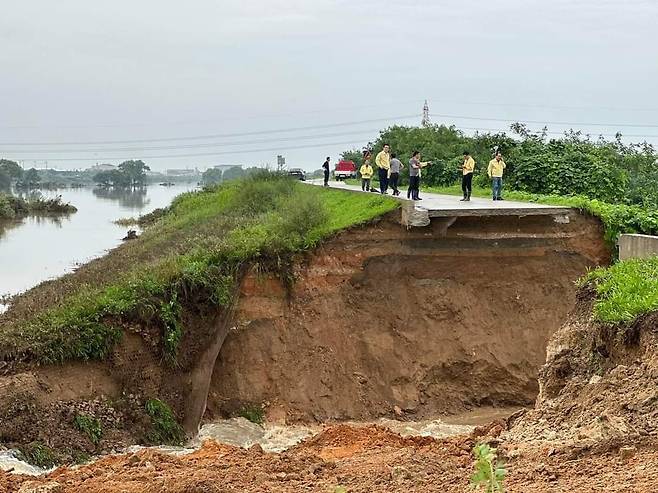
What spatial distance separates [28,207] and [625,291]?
6782cm

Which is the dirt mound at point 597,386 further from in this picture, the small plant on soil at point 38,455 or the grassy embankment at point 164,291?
the grassy embankment at point 164,291

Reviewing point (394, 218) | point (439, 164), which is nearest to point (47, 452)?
point (394, 218)

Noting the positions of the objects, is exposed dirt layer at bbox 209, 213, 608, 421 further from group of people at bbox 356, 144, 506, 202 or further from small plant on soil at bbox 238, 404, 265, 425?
group of people at bbox 356, 144, 506, 202

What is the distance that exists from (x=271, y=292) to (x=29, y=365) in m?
5.49

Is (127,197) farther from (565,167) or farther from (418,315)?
(418,315)


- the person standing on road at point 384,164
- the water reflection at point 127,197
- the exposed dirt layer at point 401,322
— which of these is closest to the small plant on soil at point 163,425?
the exposed dirt layer at point 401,322

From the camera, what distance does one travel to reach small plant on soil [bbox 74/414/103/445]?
471 inches

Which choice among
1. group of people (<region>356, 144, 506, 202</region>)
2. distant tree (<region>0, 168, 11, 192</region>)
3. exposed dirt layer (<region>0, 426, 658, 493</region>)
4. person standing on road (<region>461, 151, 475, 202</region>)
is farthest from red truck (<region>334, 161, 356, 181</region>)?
distant tree (<region>0, 168, 11, 192</region>)

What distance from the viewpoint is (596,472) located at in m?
5.92

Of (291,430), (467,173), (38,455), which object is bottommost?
(291,430)

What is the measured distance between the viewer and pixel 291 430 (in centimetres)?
1543

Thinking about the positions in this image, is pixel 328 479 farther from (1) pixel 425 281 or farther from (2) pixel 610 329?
(1) pixel 425 281

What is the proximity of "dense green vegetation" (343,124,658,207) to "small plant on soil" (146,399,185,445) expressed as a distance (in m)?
15.7

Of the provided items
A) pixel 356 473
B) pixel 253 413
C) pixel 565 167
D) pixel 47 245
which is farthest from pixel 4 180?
pixel 356 473
